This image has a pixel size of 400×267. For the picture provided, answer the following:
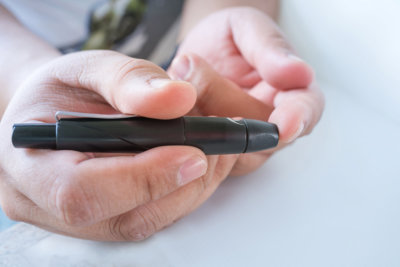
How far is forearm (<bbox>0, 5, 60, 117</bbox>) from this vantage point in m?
0.51

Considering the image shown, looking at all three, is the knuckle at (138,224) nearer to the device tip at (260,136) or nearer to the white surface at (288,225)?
the white surface at (288,225)

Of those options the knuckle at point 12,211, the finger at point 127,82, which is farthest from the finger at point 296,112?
the knuckle at point 12,211

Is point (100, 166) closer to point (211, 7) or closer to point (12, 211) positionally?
point (12, 211)

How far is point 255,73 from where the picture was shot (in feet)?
1.92

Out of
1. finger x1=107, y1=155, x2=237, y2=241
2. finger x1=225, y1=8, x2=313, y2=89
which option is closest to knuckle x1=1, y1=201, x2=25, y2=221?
finger x1=107, y1=155, x2=237, y2=241

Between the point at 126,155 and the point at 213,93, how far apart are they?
0.16 metres

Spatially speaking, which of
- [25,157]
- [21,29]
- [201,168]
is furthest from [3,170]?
[21,29]

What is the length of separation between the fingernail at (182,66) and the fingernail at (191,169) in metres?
0.18

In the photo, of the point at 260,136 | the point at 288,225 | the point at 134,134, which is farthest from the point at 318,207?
the point at 134,134

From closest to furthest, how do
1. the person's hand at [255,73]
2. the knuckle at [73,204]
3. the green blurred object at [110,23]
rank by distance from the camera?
the knuckle at [73,204]
the person's hand at [255,73]
the green blurred object at [110,23]

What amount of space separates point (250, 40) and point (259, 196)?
268 millimetres

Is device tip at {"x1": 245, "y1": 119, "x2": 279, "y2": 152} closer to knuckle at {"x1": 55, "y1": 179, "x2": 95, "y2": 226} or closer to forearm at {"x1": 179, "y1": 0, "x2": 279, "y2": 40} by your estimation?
knuckle at {"x1": 55, "y1": 179, "x2": 95, "y2": 226}

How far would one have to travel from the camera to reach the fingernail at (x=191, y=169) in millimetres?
310

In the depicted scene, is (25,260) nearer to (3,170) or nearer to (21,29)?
(3,170)
